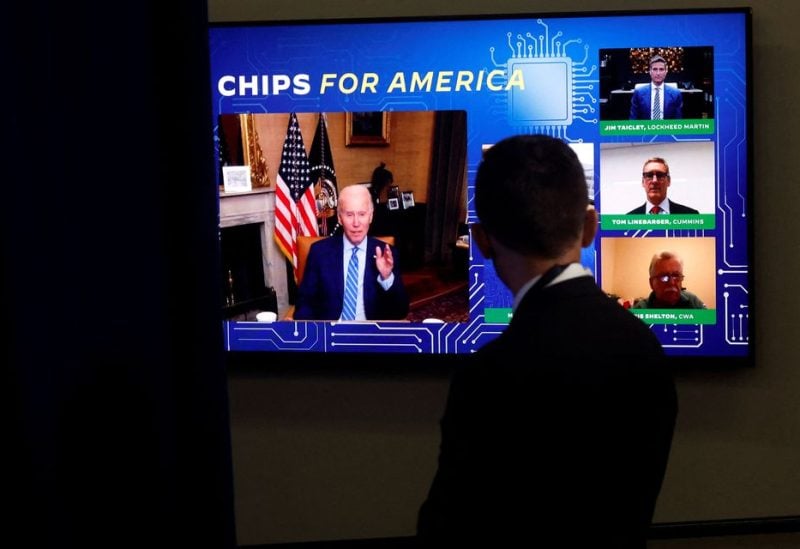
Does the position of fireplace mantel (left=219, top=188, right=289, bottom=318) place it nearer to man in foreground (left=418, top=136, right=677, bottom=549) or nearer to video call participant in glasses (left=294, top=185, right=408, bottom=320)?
video call participant in glasses (left=294, top=185, right=408, bottom=320)

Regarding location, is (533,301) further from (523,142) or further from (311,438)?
(311,438)

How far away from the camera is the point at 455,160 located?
3113 millimetres

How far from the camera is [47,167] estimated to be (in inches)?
44.7

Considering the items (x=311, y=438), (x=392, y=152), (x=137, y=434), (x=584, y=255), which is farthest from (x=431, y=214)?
(x=137, y=434)

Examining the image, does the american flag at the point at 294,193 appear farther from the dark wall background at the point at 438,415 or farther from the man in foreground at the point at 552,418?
the man in foreground at the point at 552,418

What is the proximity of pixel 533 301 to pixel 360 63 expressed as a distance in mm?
1951

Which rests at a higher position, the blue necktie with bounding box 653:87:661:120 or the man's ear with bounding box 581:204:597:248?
the blue necktie with bounding box 653:87:661:120

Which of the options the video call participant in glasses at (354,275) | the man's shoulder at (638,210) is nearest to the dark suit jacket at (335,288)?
the video call participant in glasses at (354,275)

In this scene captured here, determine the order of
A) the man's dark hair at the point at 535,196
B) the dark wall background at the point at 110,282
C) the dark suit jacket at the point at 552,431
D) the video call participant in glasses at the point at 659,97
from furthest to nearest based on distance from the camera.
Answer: the video call participant in glasses at the point at 659,97 → the man's dark hair at the point at 535,196 → the dark suit jacket at the point at 552,431 → the dark wall background at the point at 110,282

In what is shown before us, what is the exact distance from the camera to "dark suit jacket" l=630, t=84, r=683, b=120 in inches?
120

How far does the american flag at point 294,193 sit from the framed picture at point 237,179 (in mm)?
99

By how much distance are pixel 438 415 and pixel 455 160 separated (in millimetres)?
849

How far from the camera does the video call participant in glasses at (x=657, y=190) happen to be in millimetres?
3078

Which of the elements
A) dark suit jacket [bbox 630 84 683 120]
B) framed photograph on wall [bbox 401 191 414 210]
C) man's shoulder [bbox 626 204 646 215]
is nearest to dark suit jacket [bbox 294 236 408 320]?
framed photograph on wall [bbox 401 191 414 210]
